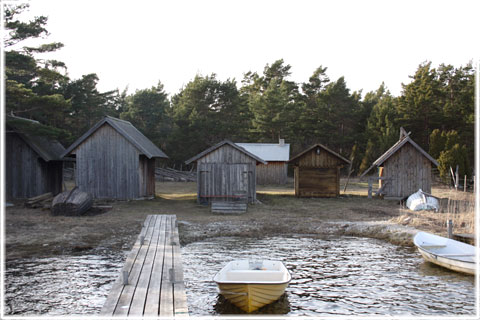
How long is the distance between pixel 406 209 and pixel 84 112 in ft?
136

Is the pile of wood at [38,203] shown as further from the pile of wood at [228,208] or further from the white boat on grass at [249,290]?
the white boat on grass at [249,290]

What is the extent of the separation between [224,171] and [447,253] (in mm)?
15806

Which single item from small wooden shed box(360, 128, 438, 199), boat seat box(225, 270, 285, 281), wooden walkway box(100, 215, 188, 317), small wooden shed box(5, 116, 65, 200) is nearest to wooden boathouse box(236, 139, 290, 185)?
small wooden shed box(360, 128, 438, 199)

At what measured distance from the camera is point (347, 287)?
38.1 feet

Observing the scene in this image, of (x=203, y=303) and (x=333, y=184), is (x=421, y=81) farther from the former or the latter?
(x=203, y=303)

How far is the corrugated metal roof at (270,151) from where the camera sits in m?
48.2

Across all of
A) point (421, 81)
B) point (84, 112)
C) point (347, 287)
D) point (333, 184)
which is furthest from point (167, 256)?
point (421, 81)

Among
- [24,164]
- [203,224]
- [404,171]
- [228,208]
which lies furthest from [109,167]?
[404,171]

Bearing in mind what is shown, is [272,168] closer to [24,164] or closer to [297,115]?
[297,115]

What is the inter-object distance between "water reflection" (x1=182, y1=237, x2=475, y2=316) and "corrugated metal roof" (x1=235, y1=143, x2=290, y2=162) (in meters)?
30.7

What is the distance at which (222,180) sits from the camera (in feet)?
91.9

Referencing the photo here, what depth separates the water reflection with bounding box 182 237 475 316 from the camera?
1016 centimetres

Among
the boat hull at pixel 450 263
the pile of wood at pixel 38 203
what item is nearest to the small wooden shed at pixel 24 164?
the pile of wood at pixel 38 203

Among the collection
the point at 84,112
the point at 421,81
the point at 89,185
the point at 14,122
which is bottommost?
the point at 89,185
